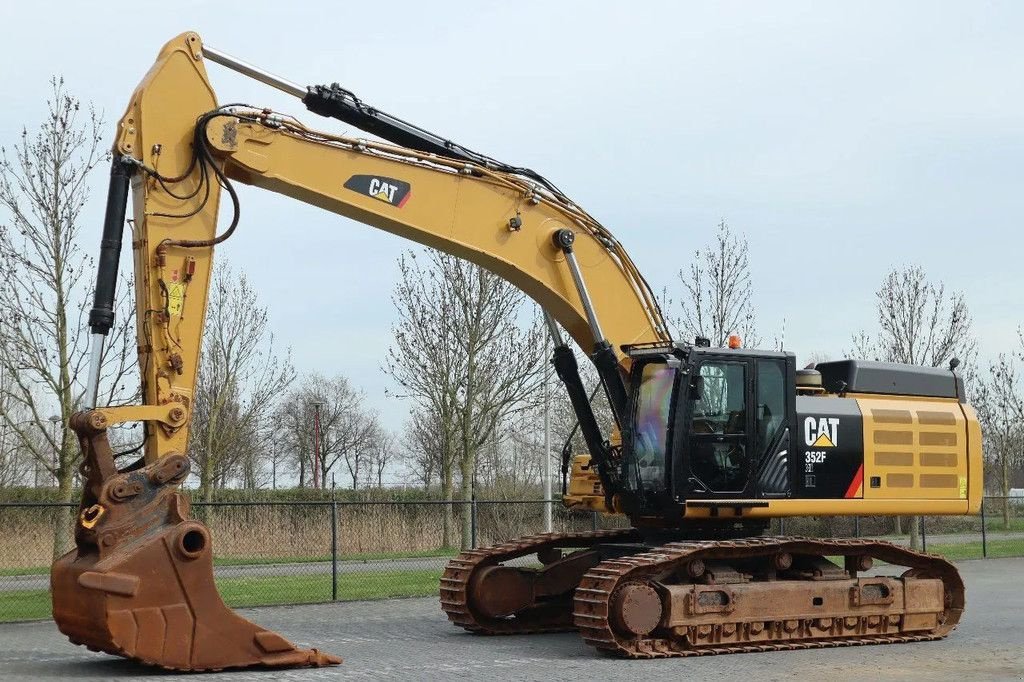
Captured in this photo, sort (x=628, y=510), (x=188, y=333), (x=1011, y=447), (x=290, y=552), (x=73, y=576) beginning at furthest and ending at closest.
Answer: (x=1011, y=447) → (x=290, y=552) → (x=628, y=510) → (x=188, y=333) → (x=73, y=576)

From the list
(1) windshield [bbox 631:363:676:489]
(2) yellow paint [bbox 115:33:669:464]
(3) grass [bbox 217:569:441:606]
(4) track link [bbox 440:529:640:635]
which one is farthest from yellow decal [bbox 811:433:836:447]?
(3) grass [bbox 217:569:441:606]

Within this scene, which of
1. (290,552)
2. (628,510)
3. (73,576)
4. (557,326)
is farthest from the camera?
(290,552)

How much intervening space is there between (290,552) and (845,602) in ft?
58.3

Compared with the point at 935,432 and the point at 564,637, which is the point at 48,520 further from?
the point at 935,432

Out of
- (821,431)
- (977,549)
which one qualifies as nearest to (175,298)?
(821,431)

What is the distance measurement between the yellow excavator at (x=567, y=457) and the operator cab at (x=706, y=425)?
2 centimetres

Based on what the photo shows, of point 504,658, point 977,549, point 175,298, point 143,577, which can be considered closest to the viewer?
point 143,577

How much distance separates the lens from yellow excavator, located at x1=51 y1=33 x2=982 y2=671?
34.3ft

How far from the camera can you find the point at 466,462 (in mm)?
29969

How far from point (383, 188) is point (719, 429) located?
4209 mm

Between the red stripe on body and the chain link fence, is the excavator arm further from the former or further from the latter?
the chain link fence

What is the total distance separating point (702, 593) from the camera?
12.7 meters

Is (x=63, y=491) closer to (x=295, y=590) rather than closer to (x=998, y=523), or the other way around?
(x=295, y=590)

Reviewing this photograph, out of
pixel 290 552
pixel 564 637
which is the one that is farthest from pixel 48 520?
pixel 564 637
